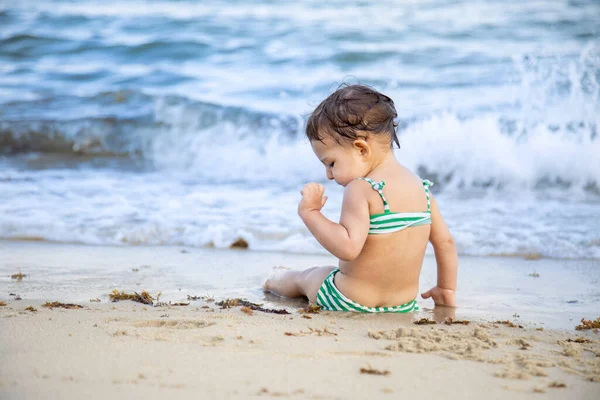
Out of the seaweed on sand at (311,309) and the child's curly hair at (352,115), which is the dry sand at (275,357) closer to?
the seaweed on sand at (311,309)

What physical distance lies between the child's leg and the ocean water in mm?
963

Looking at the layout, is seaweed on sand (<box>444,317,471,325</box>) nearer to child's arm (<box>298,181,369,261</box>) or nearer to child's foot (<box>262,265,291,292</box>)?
child's arm (<box>298,181,369,261</box>)

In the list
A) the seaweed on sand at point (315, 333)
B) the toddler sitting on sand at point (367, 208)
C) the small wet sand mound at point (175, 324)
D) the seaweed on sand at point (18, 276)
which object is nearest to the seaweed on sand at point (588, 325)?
the toddler sitting on sand at point (367, 208)

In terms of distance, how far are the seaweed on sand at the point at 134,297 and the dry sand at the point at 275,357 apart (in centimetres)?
22

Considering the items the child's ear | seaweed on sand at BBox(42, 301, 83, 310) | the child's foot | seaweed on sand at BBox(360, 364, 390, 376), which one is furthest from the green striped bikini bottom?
seaweed on sand at BBox(42, 301, 83, 310)

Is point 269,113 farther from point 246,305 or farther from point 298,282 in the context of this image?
point 246,305

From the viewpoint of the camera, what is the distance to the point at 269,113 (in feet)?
29.2

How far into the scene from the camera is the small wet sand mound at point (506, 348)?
2258 millimetres

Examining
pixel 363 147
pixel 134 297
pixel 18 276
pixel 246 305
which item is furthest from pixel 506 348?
pixel 18 276

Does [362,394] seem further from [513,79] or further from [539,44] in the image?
[539,44]

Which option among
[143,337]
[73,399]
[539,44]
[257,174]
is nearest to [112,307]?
[143,337]

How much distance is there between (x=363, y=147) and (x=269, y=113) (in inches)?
236

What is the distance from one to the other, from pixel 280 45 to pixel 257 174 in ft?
16.8

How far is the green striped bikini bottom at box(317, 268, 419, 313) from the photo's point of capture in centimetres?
310
